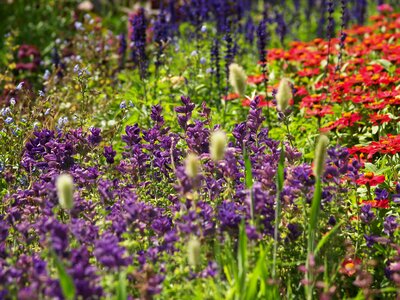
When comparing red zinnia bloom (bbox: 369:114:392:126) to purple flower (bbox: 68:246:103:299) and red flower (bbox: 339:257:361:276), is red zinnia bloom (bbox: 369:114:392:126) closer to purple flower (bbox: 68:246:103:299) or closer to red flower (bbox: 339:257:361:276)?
red flower (bbox: 339:257:361:276)

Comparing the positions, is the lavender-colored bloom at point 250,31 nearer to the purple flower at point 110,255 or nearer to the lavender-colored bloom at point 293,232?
the lavender-colored bloom at point 293,232

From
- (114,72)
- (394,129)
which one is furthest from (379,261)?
(114,72)

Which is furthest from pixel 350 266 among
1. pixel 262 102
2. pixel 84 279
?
pixel 262 102

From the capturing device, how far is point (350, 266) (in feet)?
8.91

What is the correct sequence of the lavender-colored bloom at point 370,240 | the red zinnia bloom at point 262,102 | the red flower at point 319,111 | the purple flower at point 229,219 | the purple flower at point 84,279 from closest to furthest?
the purple flower at point 84,279 < the purple flower at point 229,219 < the lavender-colored bloom at point 370,240 < the red flower at point 319,111 < the red zinnia bloom at point 262,102

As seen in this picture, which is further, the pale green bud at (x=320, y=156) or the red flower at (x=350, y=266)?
the red flower at (x=350, y=266)

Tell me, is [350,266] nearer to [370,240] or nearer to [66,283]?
[370,240]

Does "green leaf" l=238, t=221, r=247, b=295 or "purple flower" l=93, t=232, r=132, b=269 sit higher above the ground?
"purple flower" l=93, t=232, r=132, b=269

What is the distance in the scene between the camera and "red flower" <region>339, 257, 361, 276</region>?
8.60 feet

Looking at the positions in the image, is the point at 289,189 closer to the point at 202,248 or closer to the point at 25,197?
the point at 202,248

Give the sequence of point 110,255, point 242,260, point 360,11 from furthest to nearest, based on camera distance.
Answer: point 360,11, point 242,260, point 110,255

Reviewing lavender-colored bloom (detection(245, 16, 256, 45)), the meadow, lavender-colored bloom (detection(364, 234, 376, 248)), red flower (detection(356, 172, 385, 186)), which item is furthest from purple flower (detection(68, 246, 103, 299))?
lavender-colored bloom (detection(245, 16, 256, 45))

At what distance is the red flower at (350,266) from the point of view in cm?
262

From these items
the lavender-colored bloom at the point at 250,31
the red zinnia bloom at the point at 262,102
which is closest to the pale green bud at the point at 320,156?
the red zinnia bloom at the point at 262,102
